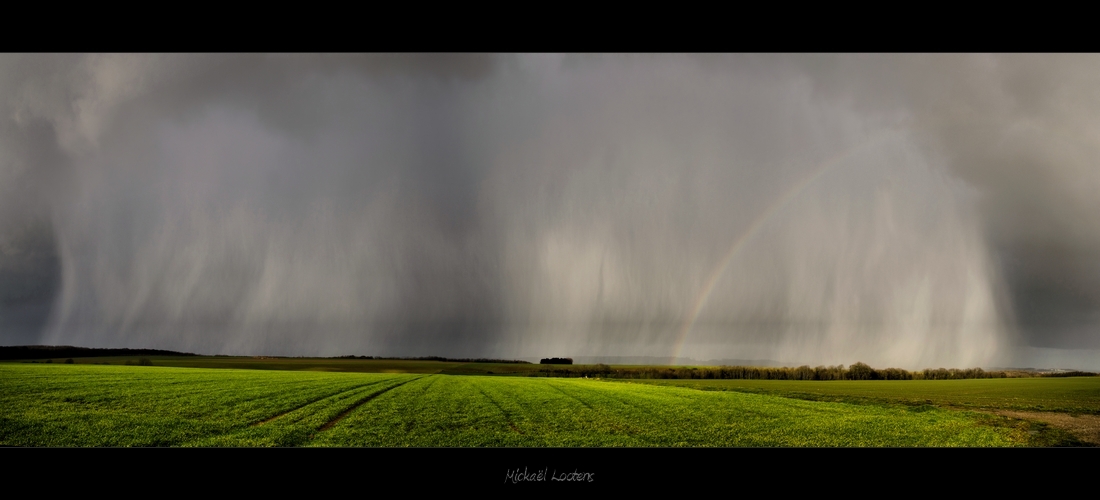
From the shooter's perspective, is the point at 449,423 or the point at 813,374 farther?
the point at 813,374

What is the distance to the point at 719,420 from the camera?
928 inches

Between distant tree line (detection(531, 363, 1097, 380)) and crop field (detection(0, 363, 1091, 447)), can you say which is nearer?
crop field (detection(0, 363, 1091, 447))

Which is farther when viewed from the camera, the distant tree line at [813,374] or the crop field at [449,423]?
the distant tree line at [813,374]
